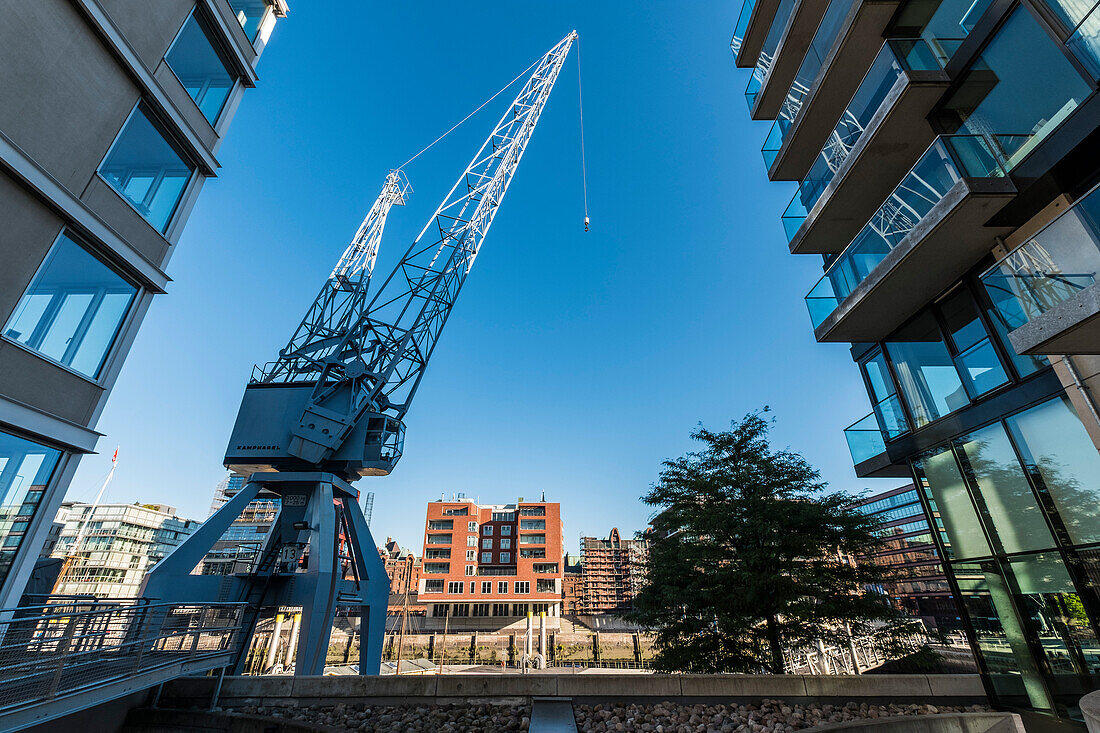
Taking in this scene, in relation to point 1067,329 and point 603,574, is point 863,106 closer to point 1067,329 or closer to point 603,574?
point 1067,329

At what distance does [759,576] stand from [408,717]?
5.61 metres

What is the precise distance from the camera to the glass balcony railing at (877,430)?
9.72 meters

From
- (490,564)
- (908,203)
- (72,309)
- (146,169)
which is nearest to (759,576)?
(908,203)

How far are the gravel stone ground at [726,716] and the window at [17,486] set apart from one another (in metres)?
6.73

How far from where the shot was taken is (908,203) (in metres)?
7.86

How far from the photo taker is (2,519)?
222 inches

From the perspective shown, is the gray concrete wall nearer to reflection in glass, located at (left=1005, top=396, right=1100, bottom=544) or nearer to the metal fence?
the metal fence

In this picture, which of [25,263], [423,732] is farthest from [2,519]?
[423,732]

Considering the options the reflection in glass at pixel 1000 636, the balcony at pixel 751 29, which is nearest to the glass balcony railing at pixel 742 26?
the balcony at pixel 751 29

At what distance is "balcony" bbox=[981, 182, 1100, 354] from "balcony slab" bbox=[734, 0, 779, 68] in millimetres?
10236

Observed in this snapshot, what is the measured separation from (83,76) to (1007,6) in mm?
11940

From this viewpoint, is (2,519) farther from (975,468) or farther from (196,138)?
(975,468)

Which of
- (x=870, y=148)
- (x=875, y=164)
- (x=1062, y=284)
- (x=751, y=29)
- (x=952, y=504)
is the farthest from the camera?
(x=751, y=29)

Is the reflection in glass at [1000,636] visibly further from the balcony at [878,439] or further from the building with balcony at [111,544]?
the building with balcony at [111,544]
